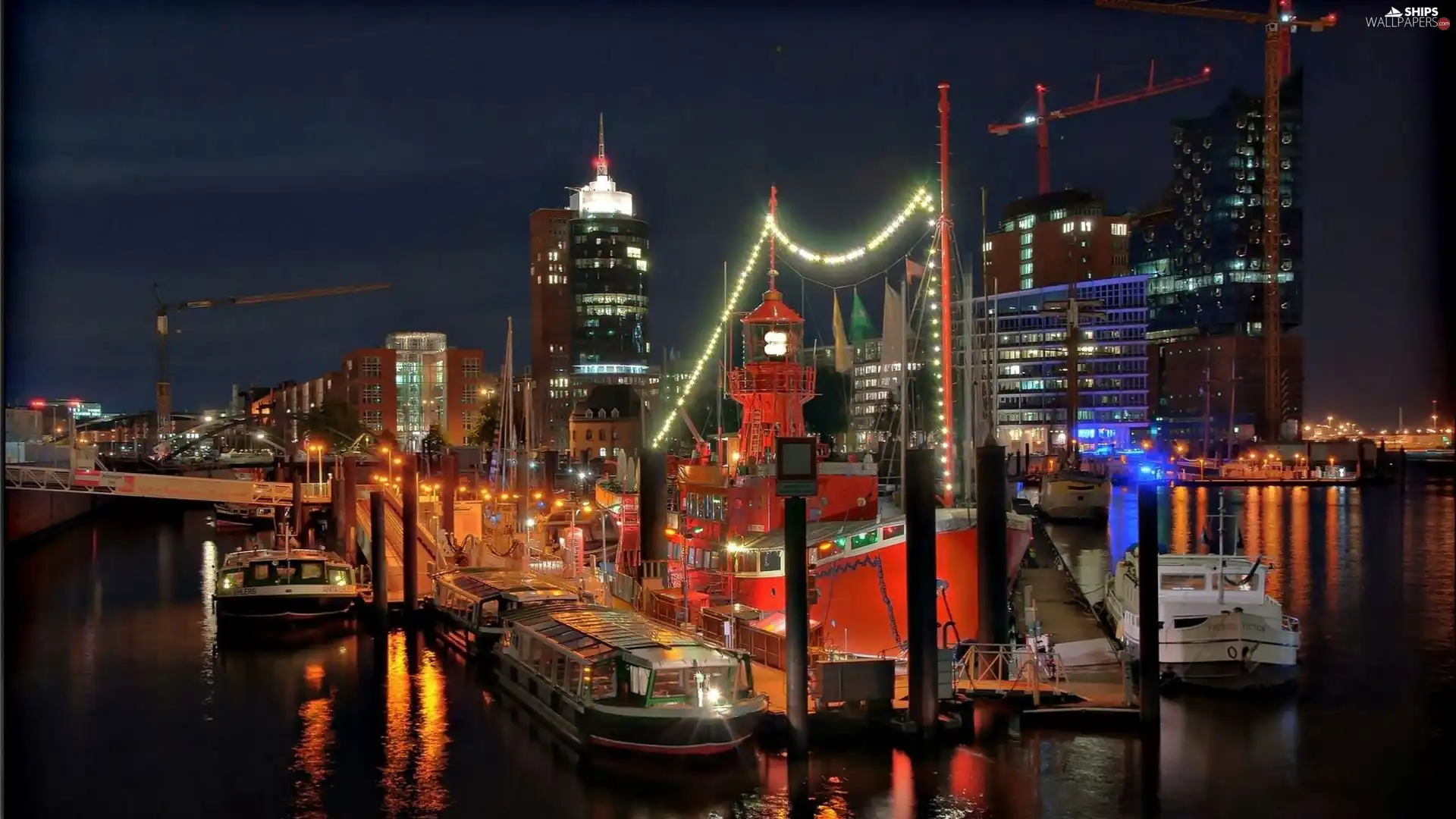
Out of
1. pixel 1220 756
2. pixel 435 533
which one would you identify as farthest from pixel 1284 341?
pixel 1220 756

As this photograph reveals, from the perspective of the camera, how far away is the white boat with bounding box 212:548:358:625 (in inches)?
1693

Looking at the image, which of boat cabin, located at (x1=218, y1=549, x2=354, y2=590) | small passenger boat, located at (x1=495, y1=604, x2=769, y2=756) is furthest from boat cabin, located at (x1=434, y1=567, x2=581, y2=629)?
small passenger boat, located at (x1=495, y1=604, x2=769, y2=756)

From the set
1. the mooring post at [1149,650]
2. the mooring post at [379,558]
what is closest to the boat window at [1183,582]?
the mooring post at [1149,650]

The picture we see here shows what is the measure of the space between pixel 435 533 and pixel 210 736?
2479 centimetres

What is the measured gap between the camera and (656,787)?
78.9ft

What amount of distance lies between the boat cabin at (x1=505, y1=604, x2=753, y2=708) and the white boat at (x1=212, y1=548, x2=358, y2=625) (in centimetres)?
1687

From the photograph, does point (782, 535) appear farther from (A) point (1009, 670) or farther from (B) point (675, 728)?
(B) point (675, 728)

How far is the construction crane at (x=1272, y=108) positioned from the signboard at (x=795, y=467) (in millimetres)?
128363

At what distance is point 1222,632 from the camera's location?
1256 inches

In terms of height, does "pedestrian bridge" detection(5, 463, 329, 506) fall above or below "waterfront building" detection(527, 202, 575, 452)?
below

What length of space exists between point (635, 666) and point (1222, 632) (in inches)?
642

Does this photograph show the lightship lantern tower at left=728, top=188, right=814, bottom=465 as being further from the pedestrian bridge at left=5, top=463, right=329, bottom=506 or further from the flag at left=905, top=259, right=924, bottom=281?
the pedestrian bridge at left=5, top=463, right=329, bottom=506

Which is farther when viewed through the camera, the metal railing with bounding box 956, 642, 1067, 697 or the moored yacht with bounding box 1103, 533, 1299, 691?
the moored yacht with bounding box 1103, 533, 1299, 691

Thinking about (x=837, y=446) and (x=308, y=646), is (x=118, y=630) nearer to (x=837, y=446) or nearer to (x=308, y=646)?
(x=308, y=646)
